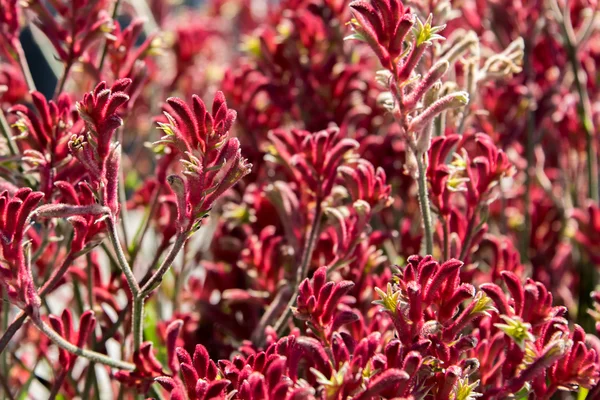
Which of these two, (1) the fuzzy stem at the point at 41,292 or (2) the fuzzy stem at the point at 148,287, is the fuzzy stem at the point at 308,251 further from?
(1) the fuzzy stem at the point at 41,292

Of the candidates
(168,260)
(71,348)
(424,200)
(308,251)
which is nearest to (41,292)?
(71,348)

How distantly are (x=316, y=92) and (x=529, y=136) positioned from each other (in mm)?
563

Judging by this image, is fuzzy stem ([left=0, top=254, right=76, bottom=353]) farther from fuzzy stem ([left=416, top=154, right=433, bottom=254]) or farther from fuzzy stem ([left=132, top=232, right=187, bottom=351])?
fuzzy stem ([left=416, top=154, right=433, bottom=254])

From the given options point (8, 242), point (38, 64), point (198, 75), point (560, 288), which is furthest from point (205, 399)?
point (38, 64)

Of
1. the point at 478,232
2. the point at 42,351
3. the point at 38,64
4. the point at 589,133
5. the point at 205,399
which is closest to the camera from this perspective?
the point at 205,399

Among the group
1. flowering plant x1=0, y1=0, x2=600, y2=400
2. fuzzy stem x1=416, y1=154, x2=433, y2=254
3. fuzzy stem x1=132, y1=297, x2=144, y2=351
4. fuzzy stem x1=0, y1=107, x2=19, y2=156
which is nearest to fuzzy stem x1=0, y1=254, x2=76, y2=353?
flowering plant x1=0, y1=0, x2=600, y2=400

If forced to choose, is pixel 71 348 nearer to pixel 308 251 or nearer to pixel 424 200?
pixel 308 251

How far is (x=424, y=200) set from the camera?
1.03 meters

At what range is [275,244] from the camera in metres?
1.42

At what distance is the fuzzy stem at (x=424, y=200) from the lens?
1016mm

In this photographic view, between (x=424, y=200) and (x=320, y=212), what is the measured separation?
0.78 ft

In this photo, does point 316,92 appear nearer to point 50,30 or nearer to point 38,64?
point 50,30

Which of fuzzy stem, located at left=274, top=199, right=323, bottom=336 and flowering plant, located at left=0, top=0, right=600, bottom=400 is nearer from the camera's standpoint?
flowering plant, located at left=0, top=0, right=600, bottom=400

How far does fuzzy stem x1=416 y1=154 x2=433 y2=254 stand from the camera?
1.02 metres
